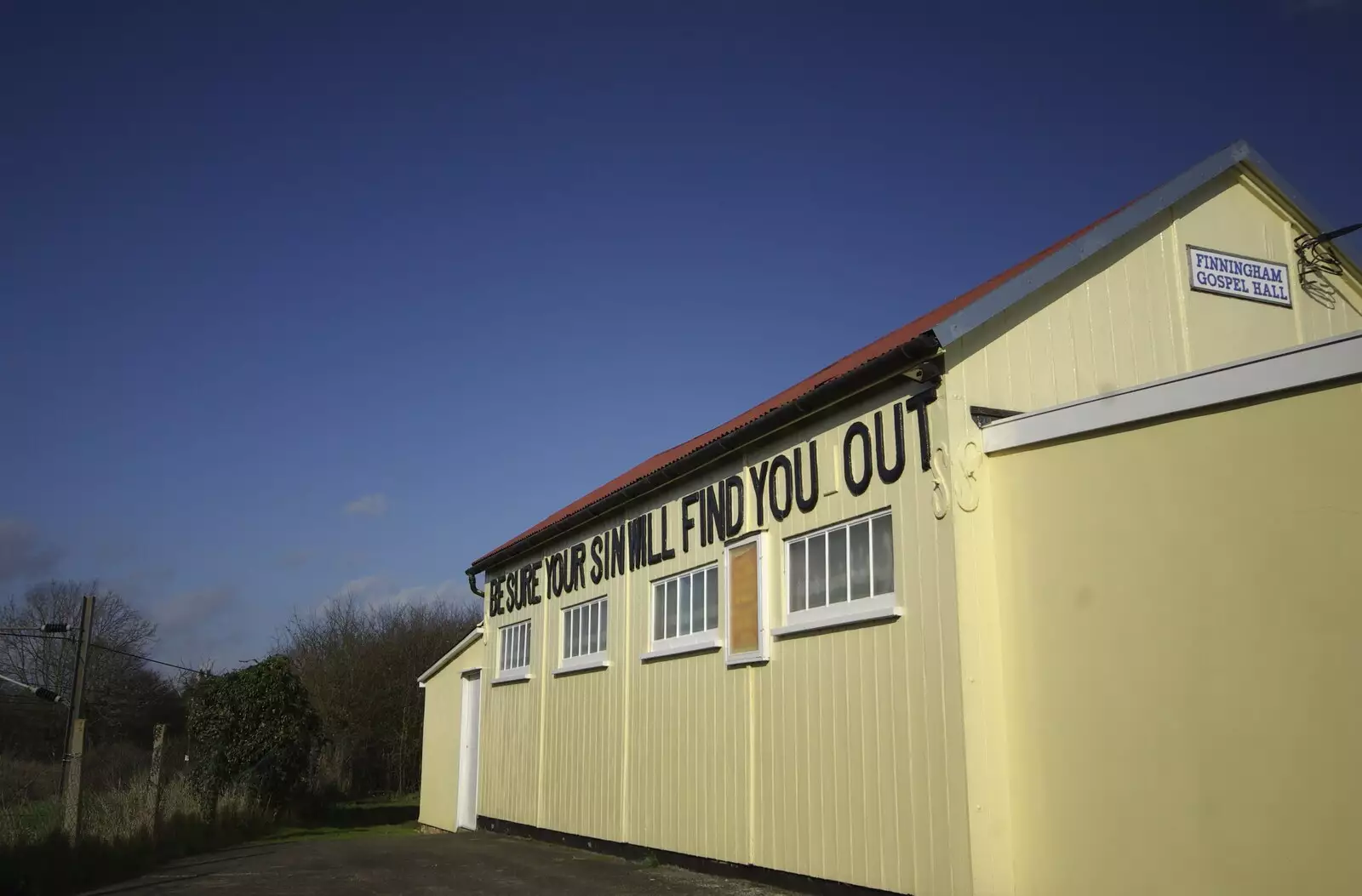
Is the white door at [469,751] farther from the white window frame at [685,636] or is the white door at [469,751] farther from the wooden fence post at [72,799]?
the white window frame at [685,636]

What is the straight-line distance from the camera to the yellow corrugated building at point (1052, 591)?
19.0 feet

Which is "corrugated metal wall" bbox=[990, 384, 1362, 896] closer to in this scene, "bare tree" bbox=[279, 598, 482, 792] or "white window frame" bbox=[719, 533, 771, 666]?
"white window frame" bbox=[719, 533, 771, 666]

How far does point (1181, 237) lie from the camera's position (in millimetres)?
9023

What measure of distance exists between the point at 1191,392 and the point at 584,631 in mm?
9870

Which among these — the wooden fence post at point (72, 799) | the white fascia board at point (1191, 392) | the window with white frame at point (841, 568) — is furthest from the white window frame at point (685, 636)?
the wooden fence post at point (72, 799)

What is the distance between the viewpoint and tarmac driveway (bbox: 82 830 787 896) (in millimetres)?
10227

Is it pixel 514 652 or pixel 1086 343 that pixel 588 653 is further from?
pixel 1086 343

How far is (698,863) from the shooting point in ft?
35.3

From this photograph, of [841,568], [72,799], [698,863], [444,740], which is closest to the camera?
[841,568]

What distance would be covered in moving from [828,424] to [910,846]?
3.47 meters

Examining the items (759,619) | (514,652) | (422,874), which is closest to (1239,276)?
(759,619)

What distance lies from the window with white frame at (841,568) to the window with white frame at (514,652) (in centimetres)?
818

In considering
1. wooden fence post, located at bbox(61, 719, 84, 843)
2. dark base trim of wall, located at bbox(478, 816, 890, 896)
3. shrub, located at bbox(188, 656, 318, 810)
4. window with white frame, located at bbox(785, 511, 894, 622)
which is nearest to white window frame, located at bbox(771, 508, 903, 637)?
window with white frame, located at bbox(785, 511, 894, 622)

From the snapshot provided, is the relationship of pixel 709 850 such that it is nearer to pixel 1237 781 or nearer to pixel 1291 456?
pixel 1237 781
